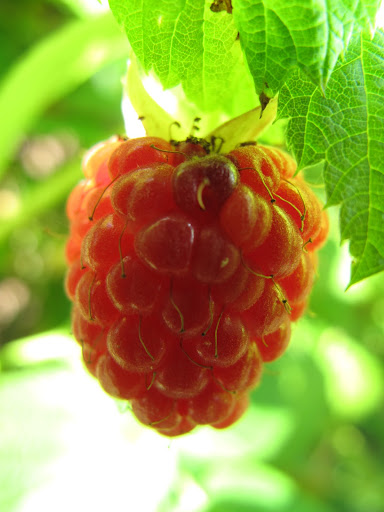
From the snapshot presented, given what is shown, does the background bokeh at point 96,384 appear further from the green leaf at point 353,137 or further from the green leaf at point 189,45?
the green leaf at point 353,137

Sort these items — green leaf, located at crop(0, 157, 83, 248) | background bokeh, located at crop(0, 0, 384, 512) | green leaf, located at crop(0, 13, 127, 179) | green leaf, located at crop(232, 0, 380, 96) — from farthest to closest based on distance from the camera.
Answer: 1. green leaf, located at crop(0, 157, 83, 248)
2. green leaf, located at crop(0, 13, 127, 179)
3. background bokeh, located at crop(0, 0, 384, 512)
4. green leaf, located at crop(232, 0, 380, 96)

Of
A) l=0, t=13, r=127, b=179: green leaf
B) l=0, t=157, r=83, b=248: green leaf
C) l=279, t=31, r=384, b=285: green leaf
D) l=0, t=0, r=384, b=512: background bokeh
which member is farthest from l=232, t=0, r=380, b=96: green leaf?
l=0, t=157, r=83, b=248: green leaf

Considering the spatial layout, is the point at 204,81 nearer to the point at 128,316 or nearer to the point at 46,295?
the point at 128,316

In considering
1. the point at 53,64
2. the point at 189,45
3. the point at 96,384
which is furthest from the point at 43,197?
the point at 189,45

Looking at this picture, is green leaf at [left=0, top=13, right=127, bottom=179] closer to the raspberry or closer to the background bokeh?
the background bokeh

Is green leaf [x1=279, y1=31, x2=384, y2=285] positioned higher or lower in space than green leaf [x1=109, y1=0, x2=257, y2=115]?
lower

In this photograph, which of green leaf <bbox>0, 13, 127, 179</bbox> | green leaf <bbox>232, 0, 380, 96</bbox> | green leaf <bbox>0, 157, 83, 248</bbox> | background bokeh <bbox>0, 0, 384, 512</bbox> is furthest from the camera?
green leaf <bbox>0, 157, 83, 248</bbox>
